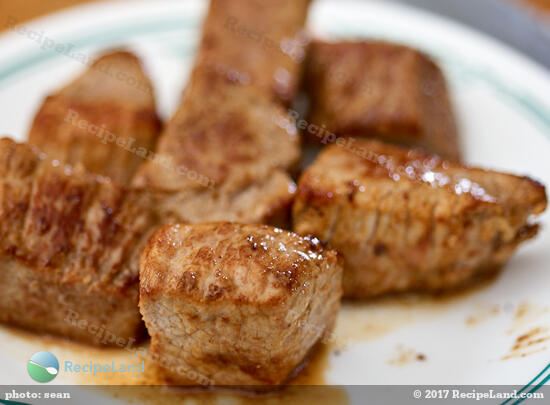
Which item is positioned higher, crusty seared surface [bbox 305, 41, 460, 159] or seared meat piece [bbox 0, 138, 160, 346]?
crusty seared surface [bbox 305, 41, 460, 159]

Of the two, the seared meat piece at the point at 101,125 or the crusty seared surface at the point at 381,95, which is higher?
the crusty seared surface at the point at 381,95

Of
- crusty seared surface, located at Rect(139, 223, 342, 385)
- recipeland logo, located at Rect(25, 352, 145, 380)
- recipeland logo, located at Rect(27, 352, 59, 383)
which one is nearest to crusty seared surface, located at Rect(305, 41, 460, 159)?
crusty seared surface, located at Rect(139, 223, 342, 385)

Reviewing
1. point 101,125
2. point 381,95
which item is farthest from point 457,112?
point 101,125

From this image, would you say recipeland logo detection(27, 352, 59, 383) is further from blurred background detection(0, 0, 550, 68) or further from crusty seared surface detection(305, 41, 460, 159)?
blurred background detection(0, 0, 550, 68)

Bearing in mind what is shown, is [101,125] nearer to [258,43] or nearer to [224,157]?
[224,157]

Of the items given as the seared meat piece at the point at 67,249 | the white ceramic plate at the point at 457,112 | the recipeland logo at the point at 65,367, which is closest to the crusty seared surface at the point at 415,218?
the white ceramic plate at the point at 457,112

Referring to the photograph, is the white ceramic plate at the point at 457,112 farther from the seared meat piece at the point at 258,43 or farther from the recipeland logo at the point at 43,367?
the seared meat piece at the point at 258,43

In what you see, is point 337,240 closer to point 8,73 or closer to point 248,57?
point 248,57

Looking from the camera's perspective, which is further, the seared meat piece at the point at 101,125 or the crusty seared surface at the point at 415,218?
the seared meat piece at the point at 101,125
